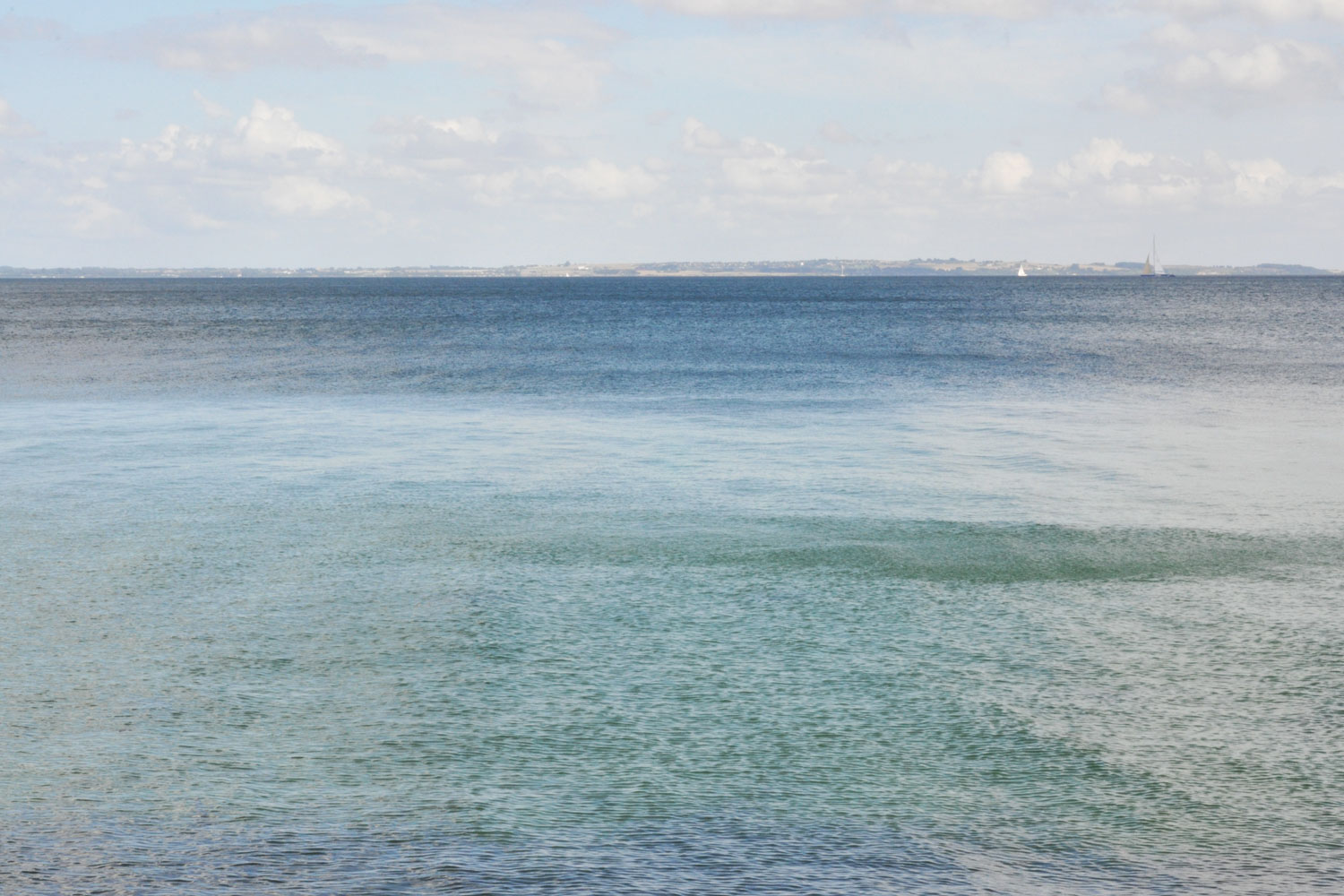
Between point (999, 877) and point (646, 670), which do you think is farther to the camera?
point (646, 670)

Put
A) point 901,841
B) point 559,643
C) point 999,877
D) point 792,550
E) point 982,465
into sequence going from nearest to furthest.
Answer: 1. point 999,877
2. point 901,841
3. point 559,643
4. point 792,550
5. point 982,465

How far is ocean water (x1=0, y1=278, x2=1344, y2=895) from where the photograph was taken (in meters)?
9.71

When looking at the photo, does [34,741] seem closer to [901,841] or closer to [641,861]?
[641,861]

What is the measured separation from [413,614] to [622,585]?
2.98 meters

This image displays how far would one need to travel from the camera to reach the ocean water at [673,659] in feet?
31.9

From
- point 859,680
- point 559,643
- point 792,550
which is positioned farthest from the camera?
point 792,550

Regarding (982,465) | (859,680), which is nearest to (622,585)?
(859,680)

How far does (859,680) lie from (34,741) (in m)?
8.13

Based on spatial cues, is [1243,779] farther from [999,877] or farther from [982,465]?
[982,465]

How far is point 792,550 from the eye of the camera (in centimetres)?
1978

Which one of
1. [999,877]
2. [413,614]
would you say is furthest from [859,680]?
[413,614]

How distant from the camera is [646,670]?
1408 cm

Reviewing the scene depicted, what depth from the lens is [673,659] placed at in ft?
47.4

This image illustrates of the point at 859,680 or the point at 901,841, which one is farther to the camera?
the point at 859,680
